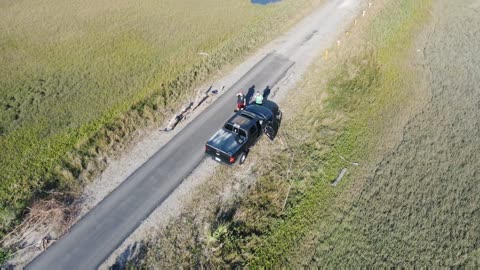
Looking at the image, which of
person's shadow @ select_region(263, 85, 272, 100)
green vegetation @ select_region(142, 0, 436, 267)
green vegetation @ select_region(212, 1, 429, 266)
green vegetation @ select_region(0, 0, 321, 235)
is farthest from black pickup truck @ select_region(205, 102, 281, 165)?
green vegetation @ select_region(0, 0, 321, 235)

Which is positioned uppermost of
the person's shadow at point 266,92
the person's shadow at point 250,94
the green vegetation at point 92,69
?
the green vegetation at point 92,69

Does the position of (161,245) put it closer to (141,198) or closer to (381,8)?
(141,198)

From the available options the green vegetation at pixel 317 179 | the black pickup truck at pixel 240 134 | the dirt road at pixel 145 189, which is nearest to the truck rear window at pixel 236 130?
the black pickup truck at pixel 240 134

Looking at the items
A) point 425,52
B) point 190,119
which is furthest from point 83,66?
point 425,52

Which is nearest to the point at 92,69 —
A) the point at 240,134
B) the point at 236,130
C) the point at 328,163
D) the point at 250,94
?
the point at 250,94

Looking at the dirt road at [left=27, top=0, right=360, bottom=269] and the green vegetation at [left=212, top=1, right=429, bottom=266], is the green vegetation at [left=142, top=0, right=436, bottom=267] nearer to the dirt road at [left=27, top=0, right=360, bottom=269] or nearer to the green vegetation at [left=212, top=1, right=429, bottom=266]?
the green vegetation at [left=212, top=1, right=429, bottom=266]

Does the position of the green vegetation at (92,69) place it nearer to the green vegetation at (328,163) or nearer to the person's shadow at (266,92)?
the person's shadow at (266,92)
